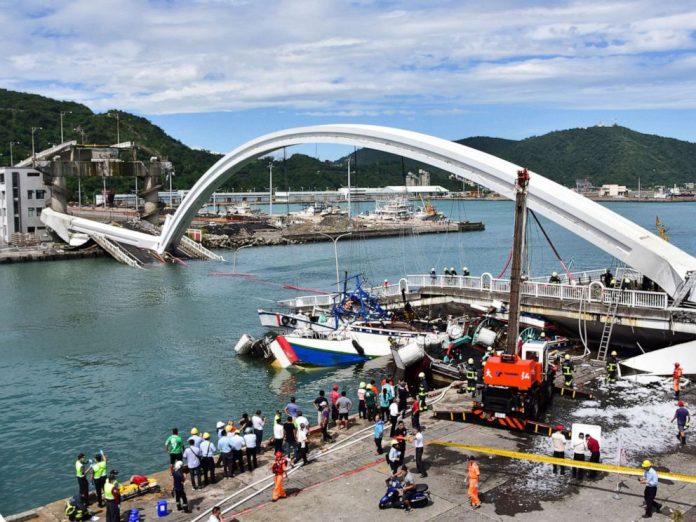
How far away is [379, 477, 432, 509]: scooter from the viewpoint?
1298 cm

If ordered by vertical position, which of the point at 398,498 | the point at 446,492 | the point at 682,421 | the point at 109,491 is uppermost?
the point at 682,421

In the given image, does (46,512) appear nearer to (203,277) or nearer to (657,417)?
(657,417)

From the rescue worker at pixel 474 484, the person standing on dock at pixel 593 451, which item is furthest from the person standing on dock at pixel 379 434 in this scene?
the person standing on dock at pixel 593 451

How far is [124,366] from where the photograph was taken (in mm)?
29562

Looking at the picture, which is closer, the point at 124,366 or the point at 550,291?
the point at 550,291

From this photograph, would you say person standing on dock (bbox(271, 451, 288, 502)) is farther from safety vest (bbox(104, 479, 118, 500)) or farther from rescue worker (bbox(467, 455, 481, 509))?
rescue worker (bbox(467, 455, 481, 509))

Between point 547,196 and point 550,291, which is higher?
point 547,196

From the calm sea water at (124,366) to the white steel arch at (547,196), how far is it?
1004 cm

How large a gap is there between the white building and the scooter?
7733cm

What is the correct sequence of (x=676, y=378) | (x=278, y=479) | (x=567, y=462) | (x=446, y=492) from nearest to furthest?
1. (x=278, y=479)
2. (x=446, y=492)
3. (x=567, y=462)
4. (x=676, y=378)

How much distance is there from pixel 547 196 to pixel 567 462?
15.8m

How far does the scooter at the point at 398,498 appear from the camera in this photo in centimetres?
1298

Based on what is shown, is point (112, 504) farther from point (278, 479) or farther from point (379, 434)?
point (379, 434)

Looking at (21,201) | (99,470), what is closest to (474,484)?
(99,470)
